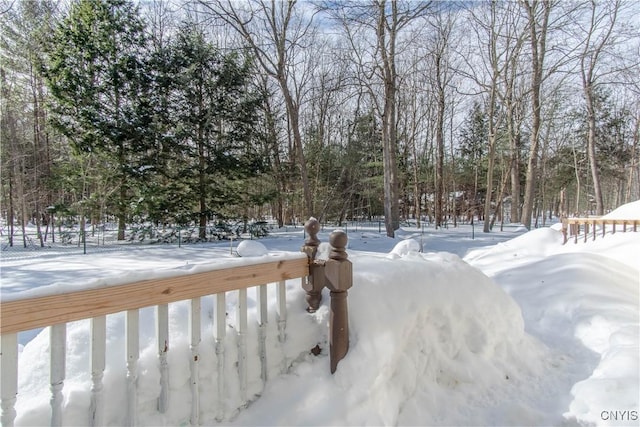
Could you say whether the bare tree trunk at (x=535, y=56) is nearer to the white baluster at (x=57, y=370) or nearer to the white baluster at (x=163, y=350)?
the white baluster at (x=163, y=350)

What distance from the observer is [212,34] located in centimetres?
1692

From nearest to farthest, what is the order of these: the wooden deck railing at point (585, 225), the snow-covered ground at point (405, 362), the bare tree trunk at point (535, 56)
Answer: the snow-covered ground at point (405, 362)
the wooden deck railing at point (585, 225)
the bare tree trunk at point (535, 56)

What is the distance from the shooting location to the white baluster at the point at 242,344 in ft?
5.56

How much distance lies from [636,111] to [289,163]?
18.6 metres

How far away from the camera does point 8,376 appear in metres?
1.04

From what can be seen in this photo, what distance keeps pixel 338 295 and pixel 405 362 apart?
609 mm

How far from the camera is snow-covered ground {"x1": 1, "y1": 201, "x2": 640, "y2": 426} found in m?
1.47

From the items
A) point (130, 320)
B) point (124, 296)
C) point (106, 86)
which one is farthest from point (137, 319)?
point (106, 86)

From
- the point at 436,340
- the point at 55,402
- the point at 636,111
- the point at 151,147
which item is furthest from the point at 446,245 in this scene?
the point at 636,111

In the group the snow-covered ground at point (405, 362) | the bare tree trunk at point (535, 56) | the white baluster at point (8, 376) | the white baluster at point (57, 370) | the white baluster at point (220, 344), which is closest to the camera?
the white baluster at point (8, 376)

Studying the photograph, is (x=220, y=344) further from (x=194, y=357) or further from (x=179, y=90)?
(x=179, y=90)

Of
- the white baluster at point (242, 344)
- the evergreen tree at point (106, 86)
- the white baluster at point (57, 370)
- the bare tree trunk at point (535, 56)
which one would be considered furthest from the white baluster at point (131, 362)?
the bare tree trunk at point (535, 56)

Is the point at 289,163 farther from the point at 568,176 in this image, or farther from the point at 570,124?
the point at 568,176

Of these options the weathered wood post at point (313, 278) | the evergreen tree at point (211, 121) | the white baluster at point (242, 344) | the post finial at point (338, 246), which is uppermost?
the evergreen tree at point (211, 121)
